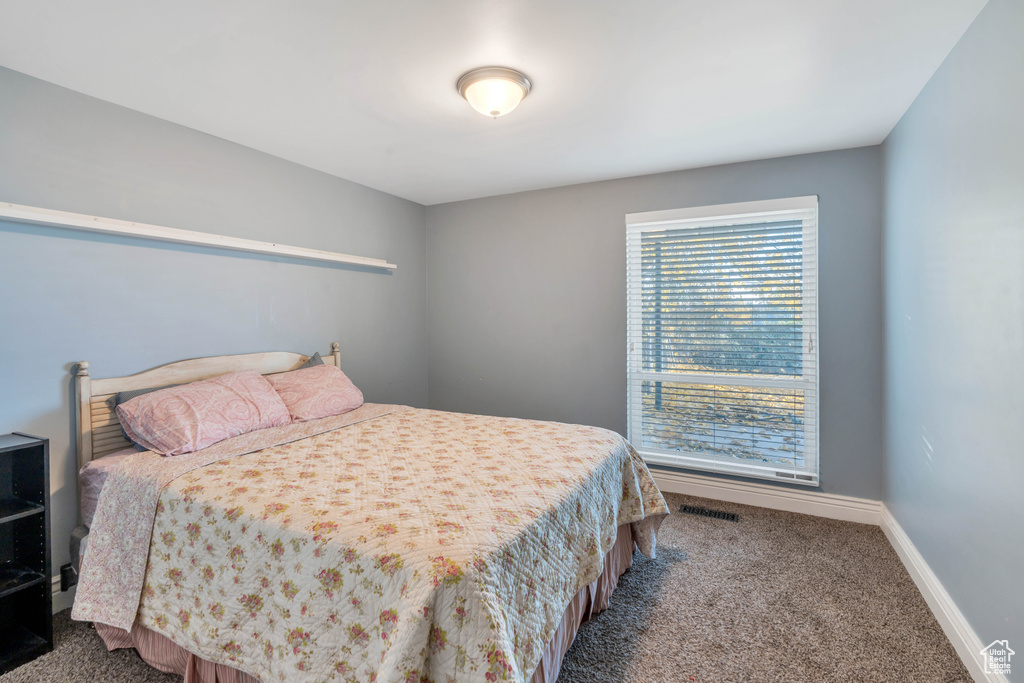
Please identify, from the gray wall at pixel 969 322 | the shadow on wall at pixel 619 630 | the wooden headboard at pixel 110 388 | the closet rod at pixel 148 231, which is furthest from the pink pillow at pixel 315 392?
the gray wall at pixel 969 322

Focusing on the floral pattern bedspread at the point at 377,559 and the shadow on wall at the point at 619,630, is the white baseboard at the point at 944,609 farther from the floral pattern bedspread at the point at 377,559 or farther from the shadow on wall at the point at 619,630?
the floral pattern bedspread at the point at 377,559

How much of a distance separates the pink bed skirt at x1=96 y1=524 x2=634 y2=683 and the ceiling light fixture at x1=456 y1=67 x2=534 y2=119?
2158 mm

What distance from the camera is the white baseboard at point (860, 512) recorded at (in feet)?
6.13

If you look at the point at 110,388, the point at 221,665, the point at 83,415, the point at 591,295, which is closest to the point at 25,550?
the point at 83,415

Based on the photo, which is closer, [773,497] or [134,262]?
[134,262]

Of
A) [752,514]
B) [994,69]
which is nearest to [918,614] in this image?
[752,514]

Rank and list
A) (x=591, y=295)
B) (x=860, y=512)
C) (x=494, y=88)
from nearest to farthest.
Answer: (x=494, y=88)
(x=860, y=512)
(x=591, y=295)

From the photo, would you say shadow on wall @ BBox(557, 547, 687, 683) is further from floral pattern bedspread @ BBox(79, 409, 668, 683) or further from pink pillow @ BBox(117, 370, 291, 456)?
pink pillow @ BBox(117, 370, 291, 456)

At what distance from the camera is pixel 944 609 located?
81.2 inches

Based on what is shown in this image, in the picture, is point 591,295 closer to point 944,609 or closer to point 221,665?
point 944,609

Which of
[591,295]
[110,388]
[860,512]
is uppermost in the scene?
[591,295]

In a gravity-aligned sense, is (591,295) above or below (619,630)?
above

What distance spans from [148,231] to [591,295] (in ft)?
9.76
